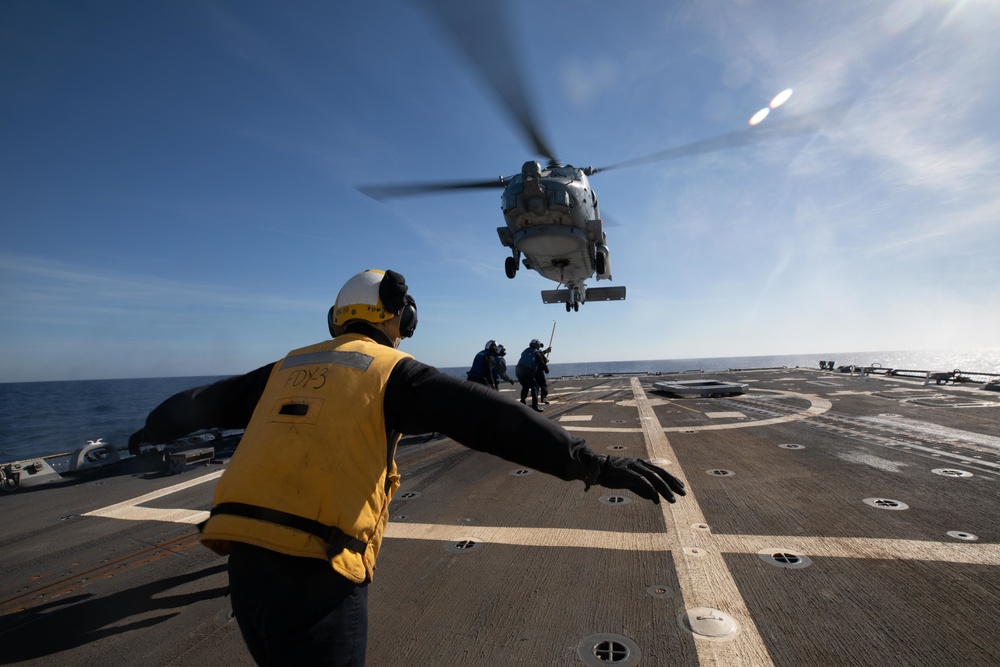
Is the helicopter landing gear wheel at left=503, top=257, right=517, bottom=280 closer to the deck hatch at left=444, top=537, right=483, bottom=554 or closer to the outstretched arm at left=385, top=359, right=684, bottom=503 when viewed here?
the deck hatch at left=444, top=537, right=483, bottom=554

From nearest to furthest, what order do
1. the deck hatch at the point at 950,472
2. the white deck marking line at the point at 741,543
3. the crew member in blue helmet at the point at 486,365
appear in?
the white deck marking line at the point at 741,543, the deck hatch at the point at 950,472, the crew member in blue helmet at the point at 486,365

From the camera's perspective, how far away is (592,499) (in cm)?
562

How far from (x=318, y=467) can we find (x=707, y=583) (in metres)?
3.33

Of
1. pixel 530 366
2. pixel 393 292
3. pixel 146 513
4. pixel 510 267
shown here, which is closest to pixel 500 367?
→ pixel 530 366

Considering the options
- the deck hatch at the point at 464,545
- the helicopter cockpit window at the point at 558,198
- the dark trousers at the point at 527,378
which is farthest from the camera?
the dark trousers at the point at 527,378

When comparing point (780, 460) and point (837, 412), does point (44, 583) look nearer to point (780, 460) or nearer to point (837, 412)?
point (780, 460)

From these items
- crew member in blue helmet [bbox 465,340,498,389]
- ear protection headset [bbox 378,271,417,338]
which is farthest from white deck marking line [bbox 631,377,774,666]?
crew member in blue helmet [bbox 465,340,498,389]

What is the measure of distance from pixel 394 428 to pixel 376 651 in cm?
192

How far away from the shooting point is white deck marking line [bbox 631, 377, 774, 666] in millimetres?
2639

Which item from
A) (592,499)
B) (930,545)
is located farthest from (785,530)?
(592,499)

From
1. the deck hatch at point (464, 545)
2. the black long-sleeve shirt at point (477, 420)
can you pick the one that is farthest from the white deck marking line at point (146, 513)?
the black long-sleeve shirt at point (477, 420)

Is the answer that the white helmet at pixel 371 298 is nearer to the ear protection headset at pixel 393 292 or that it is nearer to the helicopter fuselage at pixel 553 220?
the ear protection headset at pixel 393 292

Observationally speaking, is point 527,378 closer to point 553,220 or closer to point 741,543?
point 553,220

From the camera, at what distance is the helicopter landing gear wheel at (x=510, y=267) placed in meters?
16.8
